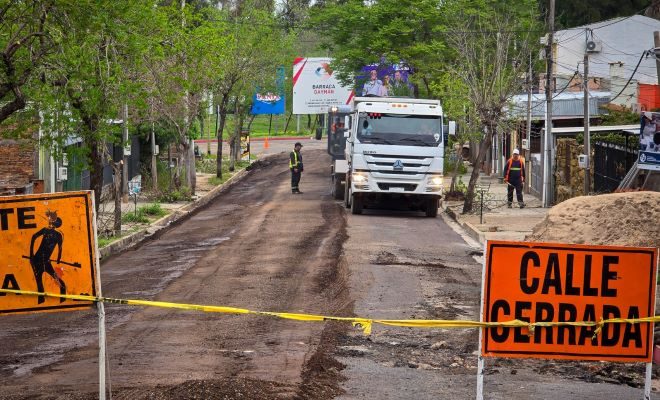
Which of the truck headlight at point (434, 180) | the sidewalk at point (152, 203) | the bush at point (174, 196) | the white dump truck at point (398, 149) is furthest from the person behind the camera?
the bush at point (174, 196)

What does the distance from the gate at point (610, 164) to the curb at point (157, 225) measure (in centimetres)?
1242

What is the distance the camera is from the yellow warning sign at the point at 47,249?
8.84 m

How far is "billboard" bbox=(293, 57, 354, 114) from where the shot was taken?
2869 inches

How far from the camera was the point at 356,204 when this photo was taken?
31.9m

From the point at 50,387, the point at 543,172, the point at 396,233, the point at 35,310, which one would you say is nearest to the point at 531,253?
the point at 35,310

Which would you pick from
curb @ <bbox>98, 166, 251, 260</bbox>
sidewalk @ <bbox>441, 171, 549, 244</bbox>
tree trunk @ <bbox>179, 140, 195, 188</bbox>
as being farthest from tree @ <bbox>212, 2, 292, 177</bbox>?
sidewalk @ <bbox>441, 171, 549, 244</bbox>

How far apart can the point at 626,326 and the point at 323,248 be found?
1450 centimetres

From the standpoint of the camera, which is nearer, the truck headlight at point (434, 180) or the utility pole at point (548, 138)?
the truck headlight at point (434, 180)

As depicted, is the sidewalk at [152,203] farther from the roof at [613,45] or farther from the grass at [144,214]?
the roof at [613,45]

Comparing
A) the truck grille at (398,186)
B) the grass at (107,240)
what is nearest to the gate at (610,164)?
the truck grille at (398,186)

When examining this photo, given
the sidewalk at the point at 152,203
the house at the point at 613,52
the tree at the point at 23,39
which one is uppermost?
the house at the point at 613,52

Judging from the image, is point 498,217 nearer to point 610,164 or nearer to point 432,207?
point 432,207

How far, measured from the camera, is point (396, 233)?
26.2 m

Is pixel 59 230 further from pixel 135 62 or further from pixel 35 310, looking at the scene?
pixel 135 62
